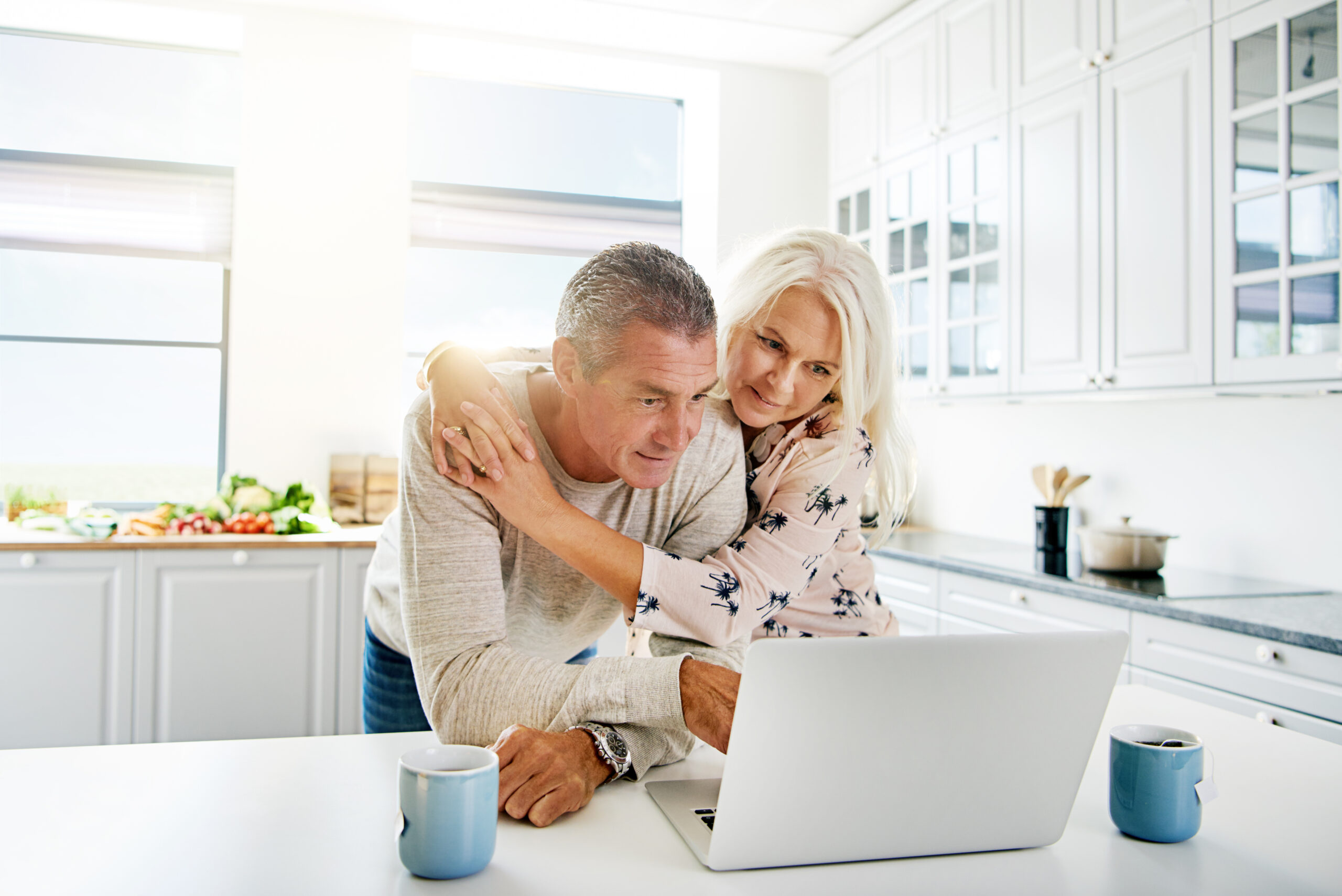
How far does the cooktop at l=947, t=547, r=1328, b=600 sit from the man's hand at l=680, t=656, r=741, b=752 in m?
1.58

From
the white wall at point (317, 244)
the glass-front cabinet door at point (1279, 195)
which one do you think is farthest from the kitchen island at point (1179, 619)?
the white wall at point (317, 244)

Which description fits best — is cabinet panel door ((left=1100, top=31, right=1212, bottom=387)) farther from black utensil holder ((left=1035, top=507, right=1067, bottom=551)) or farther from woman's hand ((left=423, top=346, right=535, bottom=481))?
woman's hand ((left=423, top=346, right=535, bottom=481))

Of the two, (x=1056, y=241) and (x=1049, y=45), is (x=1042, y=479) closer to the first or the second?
(x=1056, y=241)

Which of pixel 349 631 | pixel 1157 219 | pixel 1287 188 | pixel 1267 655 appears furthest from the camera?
pixel 349 631

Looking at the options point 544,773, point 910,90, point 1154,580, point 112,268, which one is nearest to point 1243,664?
point 1154,580

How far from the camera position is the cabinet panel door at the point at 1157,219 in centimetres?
229

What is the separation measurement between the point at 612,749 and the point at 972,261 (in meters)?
2.52

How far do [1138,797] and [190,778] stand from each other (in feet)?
3.02

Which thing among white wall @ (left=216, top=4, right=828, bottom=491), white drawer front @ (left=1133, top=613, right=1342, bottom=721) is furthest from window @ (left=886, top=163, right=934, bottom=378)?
white wall @ (left=216, top=4, right=828, bottom=491)

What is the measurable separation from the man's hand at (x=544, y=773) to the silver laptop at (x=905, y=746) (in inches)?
4.9

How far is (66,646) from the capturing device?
9.68ft

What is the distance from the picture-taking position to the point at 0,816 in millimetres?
863

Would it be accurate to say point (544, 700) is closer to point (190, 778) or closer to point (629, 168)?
point (190, 778)

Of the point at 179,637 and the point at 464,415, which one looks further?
the point at 179,637
